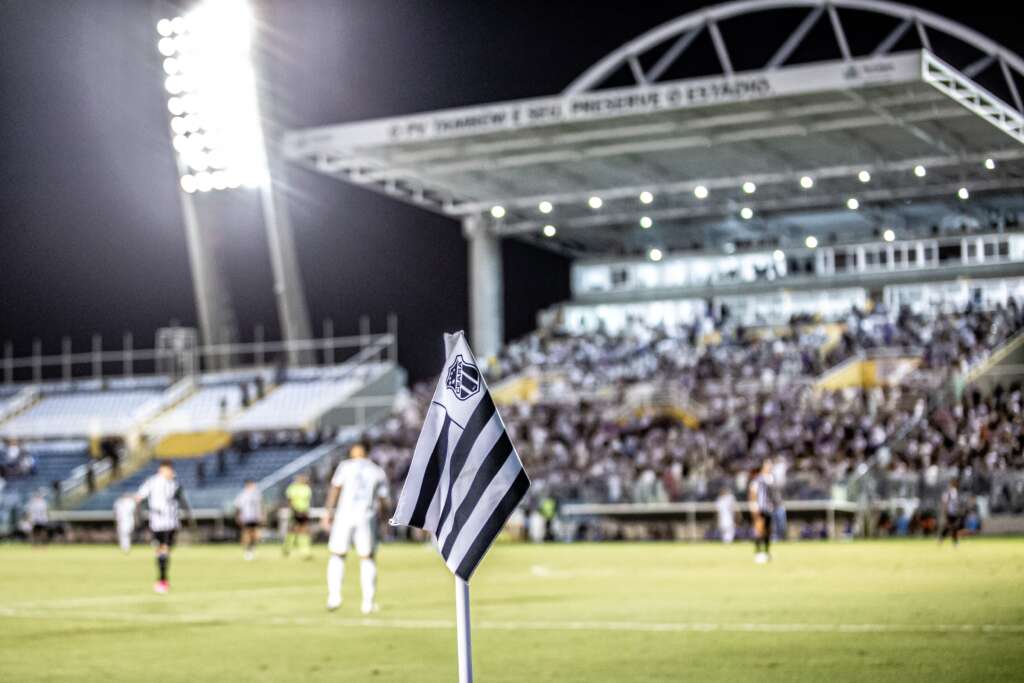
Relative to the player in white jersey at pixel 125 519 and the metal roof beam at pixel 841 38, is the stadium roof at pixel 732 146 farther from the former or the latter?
the player in white jersey at pixel 125 519

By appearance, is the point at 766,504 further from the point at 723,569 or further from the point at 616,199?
the point at 616,199

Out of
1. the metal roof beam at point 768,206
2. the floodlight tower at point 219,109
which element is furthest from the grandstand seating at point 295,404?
the metal roof beam at point 768,206

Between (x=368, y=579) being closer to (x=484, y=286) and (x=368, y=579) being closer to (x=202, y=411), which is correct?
(x=484, y=286)

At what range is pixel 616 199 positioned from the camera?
2275 inches

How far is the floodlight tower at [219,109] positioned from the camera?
185ft

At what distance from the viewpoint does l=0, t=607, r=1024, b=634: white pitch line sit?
13.8 meters

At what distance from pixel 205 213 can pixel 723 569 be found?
1602 inches

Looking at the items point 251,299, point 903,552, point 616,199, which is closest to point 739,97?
point 616,199

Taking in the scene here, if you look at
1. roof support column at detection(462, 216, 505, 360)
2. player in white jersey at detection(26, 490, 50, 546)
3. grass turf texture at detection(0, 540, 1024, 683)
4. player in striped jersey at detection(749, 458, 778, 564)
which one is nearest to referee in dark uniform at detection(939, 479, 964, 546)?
grass turf texture at detection(0, 540, 1024, 683)

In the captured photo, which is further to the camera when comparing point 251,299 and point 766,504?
point 251,299

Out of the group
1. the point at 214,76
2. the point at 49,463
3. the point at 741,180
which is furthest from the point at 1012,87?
the point at 49,463

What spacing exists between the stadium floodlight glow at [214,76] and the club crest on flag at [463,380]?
166 feet

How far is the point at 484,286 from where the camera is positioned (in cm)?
5994

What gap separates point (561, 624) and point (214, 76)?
147 ft
